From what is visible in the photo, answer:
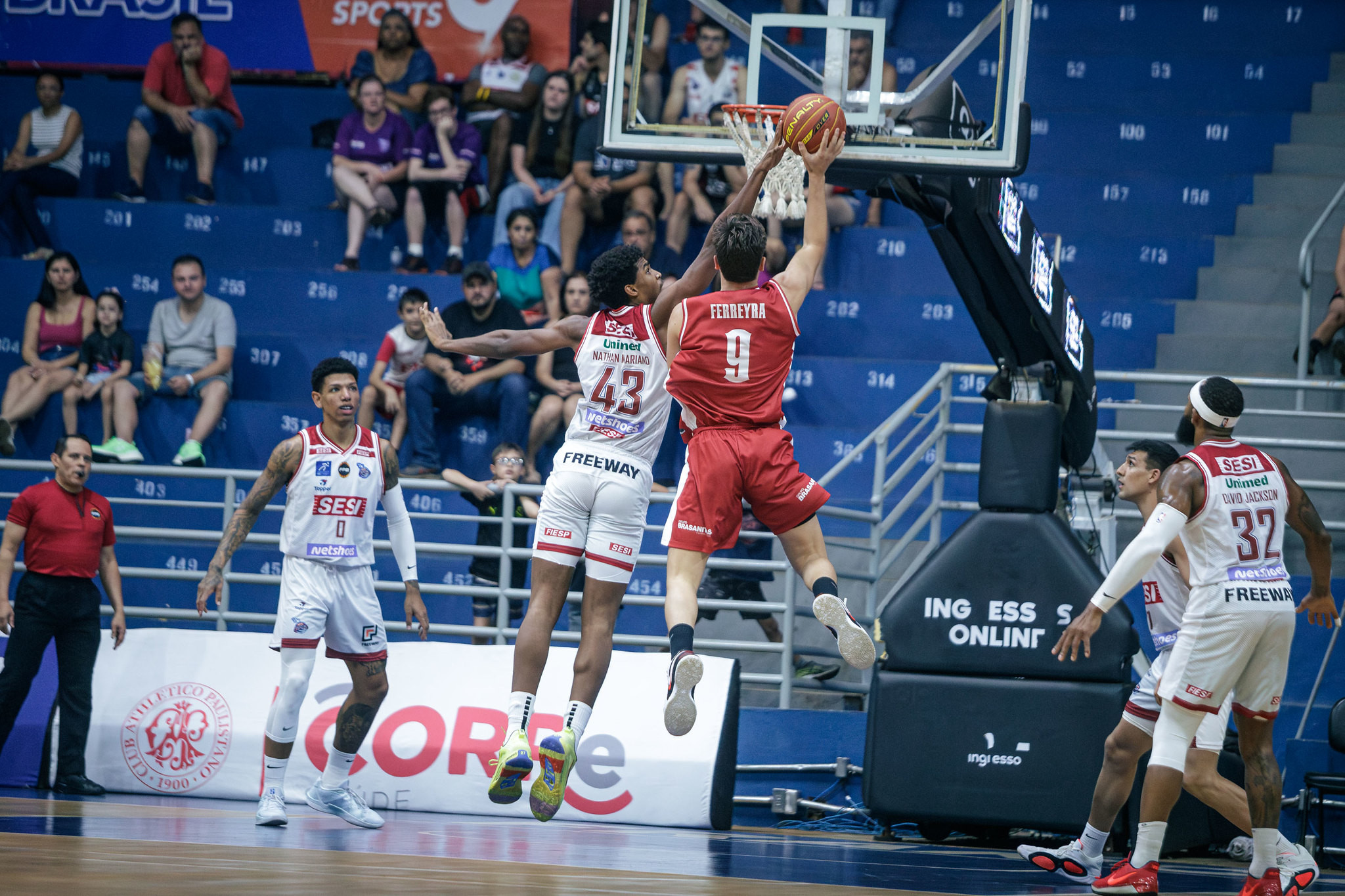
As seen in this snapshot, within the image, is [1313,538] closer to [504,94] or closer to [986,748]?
[986,748]

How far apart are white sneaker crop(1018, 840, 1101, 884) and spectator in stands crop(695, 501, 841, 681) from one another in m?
3.04

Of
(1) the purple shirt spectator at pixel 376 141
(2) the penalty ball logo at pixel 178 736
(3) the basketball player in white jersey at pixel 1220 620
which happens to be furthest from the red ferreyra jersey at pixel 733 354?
(1) the purple shirt spectator at pixel 376 141

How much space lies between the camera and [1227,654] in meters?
6.34

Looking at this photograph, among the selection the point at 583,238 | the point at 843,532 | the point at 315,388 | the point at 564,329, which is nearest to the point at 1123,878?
the point at 564,329

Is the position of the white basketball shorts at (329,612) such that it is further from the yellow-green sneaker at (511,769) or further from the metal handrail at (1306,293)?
the metal handrail at (1306,293)

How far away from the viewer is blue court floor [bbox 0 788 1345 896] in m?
4.97

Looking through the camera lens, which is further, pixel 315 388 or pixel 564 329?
pixel 315 388

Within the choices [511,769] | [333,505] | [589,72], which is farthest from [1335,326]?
[511,769]

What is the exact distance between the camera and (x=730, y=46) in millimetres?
14703

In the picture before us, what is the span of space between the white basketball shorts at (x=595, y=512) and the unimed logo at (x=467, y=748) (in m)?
2.82

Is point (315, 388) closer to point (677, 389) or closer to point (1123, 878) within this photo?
point (677, 389)

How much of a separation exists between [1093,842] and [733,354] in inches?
116

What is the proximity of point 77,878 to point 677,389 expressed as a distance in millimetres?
2994

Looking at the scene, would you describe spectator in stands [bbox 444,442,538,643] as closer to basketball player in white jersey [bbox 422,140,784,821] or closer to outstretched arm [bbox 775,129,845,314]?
basketball player in white jersey [bbox 422,140,784,821]
